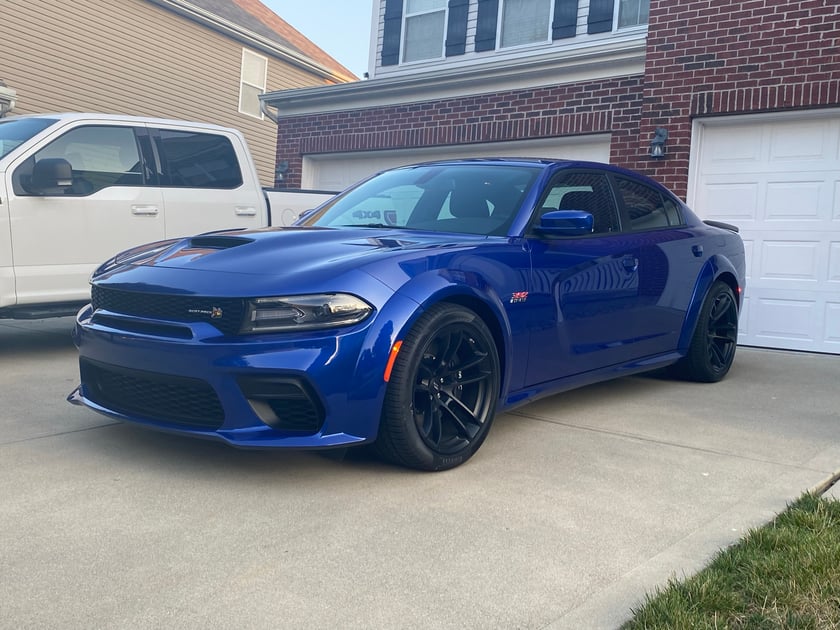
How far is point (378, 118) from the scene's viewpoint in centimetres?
1214

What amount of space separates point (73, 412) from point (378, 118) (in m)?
8.22

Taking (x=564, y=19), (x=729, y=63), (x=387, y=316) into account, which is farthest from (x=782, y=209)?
(x=387, y=316)

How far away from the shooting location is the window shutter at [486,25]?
42.8 ft

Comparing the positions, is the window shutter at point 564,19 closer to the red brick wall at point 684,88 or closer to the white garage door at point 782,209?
the red brick wall at point 684,88

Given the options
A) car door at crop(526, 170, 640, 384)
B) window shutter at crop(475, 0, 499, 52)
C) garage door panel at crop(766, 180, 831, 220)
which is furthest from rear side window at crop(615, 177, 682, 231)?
window shutter at crop(475, 0, 499, 52)

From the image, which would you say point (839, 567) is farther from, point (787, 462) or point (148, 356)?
point (148, 356)

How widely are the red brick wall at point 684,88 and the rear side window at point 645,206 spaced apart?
11.1 feet

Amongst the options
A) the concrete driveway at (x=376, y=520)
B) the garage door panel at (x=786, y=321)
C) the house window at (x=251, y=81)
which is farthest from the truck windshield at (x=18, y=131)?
the house window at (x=251, y=81)

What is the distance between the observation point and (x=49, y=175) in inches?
245

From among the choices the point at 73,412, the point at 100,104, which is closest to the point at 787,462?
the point at 73,412

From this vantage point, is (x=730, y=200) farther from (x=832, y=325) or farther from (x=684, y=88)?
(x=832, y=325)

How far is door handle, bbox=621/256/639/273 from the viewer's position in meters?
5.08

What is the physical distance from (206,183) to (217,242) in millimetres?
3570

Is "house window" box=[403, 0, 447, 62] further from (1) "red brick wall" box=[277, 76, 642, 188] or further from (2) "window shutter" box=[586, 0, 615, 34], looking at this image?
(2) "window shutter" box=[586, 0, 615, 34]
